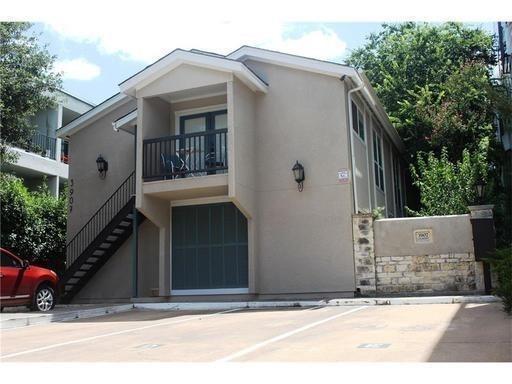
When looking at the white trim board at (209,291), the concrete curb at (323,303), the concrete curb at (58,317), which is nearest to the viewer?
the concrete curb at (58,317)

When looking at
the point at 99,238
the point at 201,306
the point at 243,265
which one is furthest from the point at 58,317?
the point at 243,265

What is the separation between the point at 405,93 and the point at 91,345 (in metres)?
18.7

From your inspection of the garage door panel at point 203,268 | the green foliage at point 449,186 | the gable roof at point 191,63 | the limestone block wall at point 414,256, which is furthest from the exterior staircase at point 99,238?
the green foliage at point 449,186

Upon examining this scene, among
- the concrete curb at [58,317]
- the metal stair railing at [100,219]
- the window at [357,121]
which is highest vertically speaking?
the window at [357,121]

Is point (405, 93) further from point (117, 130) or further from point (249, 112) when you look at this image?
point (117, 130)

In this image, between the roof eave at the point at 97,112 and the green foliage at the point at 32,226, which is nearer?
the roof eave at the point at 97,112

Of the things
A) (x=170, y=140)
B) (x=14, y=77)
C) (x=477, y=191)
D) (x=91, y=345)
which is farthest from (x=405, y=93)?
(x=91, y=345)

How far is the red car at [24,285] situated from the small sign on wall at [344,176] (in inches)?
273

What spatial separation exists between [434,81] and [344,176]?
11.4m

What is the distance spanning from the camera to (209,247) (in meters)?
14.0

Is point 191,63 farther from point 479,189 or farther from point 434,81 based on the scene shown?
point 434,81

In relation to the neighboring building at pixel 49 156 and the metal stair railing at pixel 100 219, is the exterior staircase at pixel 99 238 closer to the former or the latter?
the metal stair railing at pixel 100 219

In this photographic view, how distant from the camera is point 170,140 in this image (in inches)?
536

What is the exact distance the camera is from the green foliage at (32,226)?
1822cm
